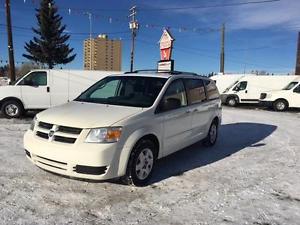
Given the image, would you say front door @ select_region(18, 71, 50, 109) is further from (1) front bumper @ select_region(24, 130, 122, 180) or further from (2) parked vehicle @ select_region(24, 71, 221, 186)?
(1) front bumper @ select_region(24, 130, 122, 180)

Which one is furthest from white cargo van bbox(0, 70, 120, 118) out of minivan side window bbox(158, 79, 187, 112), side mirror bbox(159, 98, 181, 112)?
side mirror bbox(159, 98, 181, 112)

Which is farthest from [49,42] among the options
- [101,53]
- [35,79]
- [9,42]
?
[35,79]

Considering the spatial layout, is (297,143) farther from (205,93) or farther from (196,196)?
(196,196)

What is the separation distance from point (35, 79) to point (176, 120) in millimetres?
8529

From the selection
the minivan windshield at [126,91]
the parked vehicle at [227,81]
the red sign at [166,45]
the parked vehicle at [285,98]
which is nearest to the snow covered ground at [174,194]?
the minivan windshield at [126,91]

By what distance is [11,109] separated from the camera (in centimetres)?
1289

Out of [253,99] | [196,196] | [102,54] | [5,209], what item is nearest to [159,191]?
[196,196]

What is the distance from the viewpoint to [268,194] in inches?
208

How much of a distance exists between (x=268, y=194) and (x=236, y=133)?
17.9ft

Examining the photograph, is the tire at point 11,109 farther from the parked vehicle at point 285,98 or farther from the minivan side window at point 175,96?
the parked vehicle at point 285,98

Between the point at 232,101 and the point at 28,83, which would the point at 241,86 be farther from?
the point at 28,83

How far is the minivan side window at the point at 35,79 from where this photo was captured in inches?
516

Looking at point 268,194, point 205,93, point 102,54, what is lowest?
point 268,194

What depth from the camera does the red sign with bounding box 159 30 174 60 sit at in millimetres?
15266
